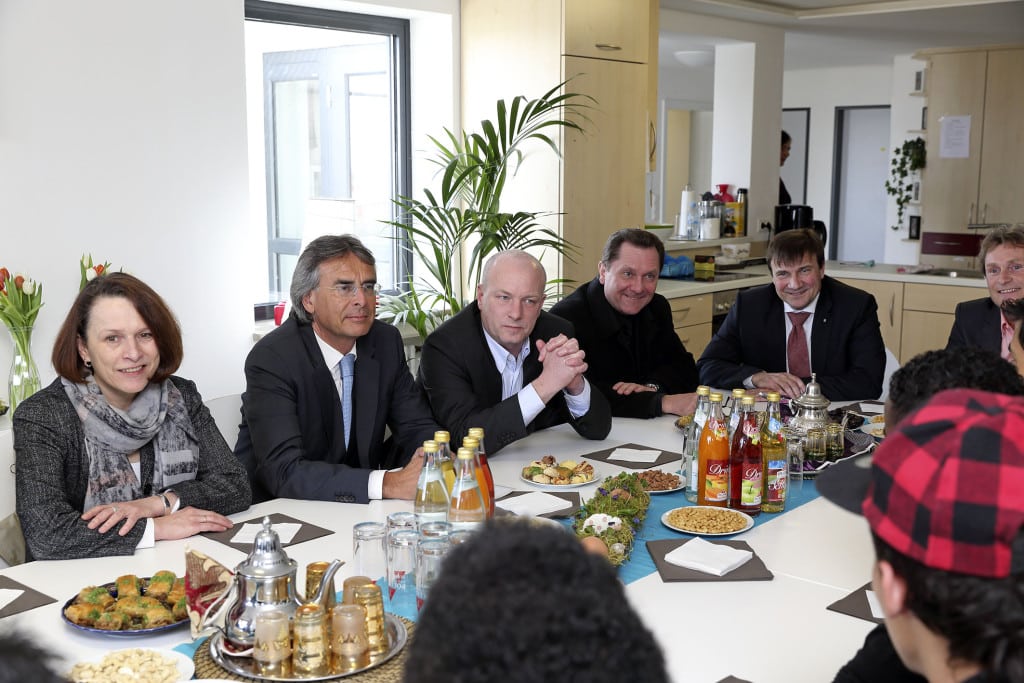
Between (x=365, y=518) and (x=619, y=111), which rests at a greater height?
(x=619, y=111)

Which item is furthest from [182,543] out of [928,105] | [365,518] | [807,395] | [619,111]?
[928,105]

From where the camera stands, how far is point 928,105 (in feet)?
26.9

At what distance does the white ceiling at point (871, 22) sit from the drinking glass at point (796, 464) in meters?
3.87

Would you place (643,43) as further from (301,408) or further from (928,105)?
(928,105)

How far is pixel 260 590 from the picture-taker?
1475 millimetres

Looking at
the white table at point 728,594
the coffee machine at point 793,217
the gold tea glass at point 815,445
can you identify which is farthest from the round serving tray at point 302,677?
the coffee machine at point 793,217

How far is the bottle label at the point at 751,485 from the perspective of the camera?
221cm

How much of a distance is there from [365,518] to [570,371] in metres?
0.79

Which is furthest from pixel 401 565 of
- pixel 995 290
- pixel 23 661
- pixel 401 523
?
pixel 995 290

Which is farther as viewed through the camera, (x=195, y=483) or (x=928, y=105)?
(x=928, y=105)

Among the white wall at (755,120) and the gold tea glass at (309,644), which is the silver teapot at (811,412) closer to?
the gold tea glass at (309,644)

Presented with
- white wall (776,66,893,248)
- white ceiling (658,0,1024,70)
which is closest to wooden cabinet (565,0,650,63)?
white ceiling (658,0,1024,70)

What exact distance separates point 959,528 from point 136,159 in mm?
3475

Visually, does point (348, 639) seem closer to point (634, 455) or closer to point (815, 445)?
point (634, 455)
